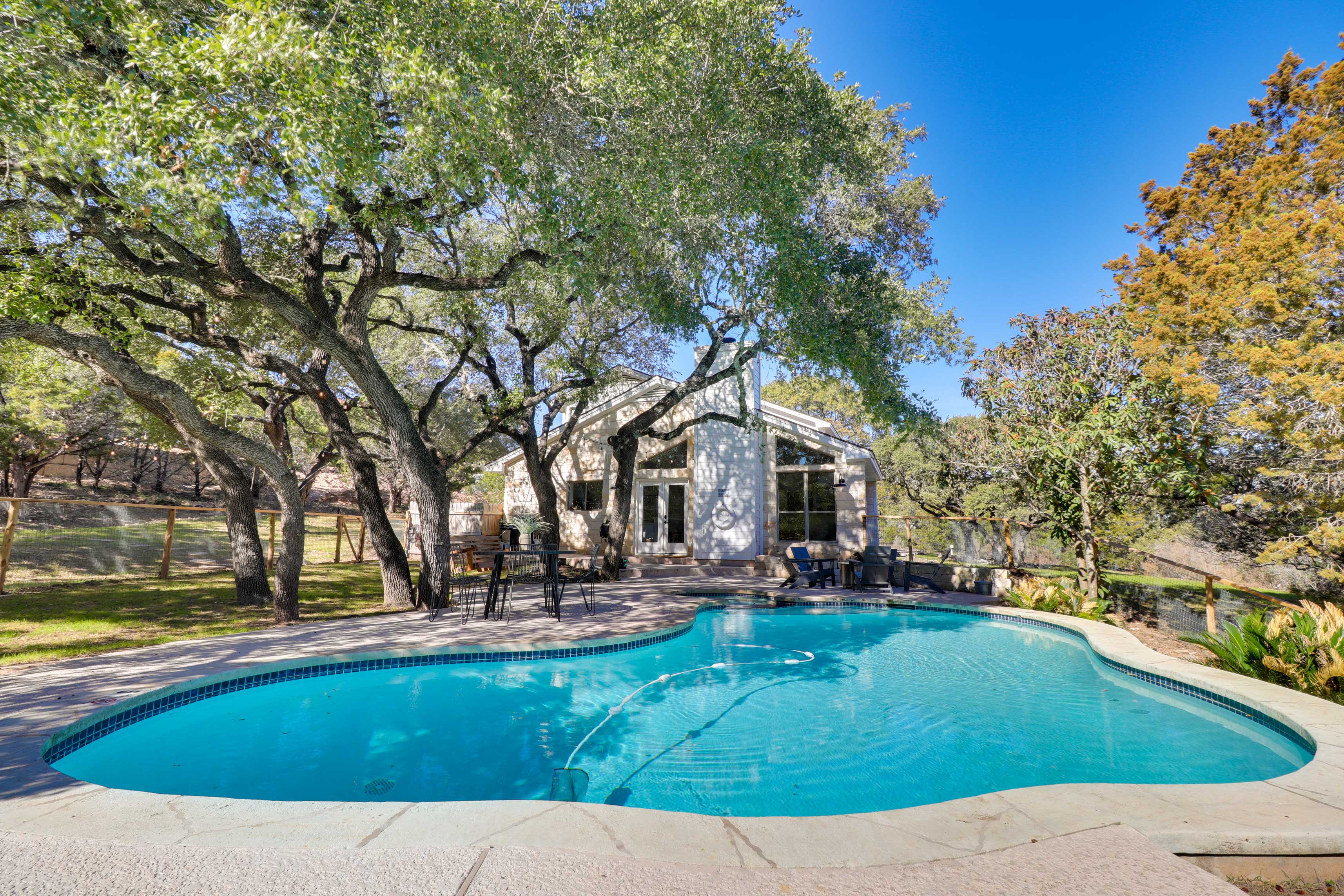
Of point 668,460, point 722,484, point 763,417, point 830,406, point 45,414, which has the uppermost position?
point 830,406

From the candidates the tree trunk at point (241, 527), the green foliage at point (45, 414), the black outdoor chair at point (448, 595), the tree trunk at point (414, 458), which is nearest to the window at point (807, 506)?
the black outdoor chair at point (448, 595)

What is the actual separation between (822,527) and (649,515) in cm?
488

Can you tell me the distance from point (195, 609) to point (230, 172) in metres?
6.50

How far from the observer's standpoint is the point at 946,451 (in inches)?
853

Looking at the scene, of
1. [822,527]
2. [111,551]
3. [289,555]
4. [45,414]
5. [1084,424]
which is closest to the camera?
[289,555]

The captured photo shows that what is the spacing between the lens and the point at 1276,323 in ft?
29.4

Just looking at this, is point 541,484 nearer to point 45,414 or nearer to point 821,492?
point 821,492

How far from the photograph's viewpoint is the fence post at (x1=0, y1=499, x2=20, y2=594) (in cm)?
859

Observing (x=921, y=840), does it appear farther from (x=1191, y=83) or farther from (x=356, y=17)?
(x=1191, y=83)

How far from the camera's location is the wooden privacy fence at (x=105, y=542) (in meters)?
9.41

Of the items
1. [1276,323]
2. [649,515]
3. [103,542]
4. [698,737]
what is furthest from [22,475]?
[1276,323]

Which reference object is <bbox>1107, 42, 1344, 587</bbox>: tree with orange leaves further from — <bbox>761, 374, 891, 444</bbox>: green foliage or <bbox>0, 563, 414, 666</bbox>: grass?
<bbox>0, 563, 414, 666</bbox>: grass

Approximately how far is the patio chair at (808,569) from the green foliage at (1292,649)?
7103 mm

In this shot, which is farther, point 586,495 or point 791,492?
point 586,495
